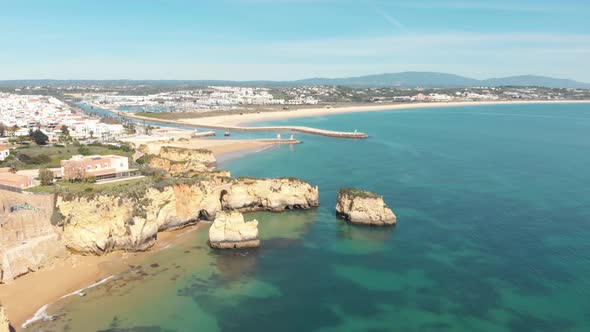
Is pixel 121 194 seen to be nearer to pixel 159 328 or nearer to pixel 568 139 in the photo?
→ pixel 159 328

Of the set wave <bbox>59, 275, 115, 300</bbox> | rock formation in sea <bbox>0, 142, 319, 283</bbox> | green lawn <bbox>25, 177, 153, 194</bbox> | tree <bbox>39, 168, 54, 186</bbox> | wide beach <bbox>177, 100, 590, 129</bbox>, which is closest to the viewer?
wave <bbox>59, 275, 115, 300</bbox>

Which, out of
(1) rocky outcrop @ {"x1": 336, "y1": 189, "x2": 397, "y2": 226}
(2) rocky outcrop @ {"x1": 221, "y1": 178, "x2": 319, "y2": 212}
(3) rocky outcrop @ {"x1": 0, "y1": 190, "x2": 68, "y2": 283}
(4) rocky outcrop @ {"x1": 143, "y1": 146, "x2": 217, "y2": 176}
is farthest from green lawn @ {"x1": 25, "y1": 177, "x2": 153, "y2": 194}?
(4) rocky outcrop @ {"x1": 143, "y1": 146, "x2": 217, "y2": 176}

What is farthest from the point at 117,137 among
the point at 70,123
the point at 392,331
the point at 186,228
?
the point at 392,331

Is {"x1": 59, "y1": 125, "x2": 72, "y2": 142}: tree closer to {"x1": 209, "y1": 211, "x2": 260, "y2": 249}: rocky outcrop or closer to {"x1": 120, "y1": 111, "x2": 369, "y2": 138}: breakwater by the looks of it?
{"x1": 120, "y1": 111, "x2": 369, "y2": 138}: breakwater

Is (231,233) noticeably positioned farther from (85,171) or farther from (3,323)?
(3,323)

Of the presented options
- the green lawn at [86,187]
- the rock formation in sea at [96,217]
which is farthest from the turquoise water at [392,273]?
the green lawn at [86,187]

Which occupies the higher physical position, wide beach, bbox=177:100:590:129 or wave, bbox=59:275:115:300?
wide beach, bbox=177:100:590:129

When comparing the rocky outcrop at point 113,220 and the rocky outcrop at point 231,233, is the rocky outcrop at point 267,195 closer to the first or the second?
the rocky outcrop at point 113,220
